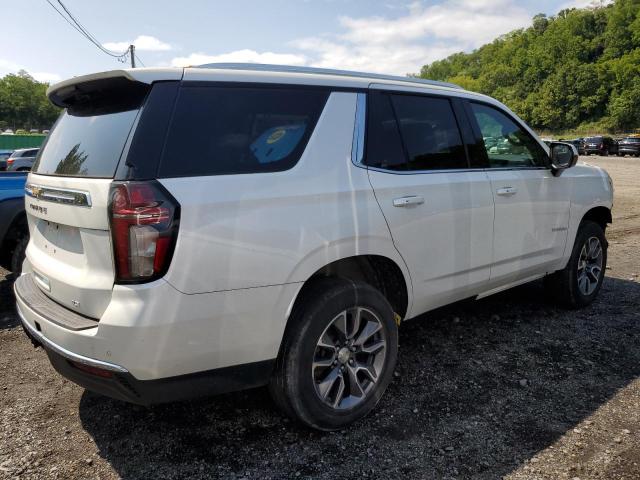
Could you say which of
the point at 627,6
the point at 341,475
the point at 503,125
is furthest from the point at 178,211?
the point at 627,6

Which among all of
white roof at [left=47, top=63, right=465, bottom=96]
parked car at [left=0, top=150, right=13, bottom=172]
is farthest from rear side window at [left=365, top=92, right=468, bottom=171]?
parked car at [left=0, top=150, right=13, bottom=172]

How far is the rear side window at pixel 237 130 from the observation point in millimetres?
2199

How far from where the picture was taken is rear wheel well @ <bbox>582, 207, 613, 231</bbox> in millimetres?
4693

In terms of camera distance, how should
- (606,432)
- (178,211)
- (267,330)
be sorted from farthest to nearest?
(606,432) → (267,330) → (178,211)

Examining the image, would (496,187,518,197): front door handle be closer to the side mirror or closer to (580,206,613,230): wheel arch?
the side mirror

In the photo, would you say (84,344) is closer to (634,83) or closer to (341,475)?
(341,475)

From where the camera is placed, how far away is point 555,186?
411 centimetres

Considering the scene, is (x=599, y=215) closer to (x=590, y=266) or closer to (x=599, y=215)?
(x=599, y=215)

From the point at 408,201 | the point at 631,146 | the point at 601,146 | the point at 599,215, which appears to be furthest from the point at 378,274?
the point at 601,146

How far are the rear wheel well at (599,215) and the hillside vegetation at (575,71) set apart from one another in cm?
9200

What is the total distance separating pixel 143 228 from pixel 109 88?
768mm

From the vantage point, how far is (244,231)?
7.29 feet

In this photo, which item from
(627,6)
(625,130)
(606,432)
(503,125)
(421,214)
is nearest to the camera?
(606,432)

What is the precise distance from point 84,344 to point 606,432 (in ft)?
8.68
